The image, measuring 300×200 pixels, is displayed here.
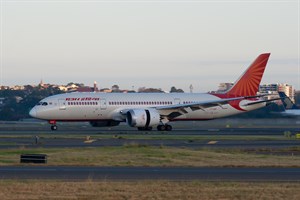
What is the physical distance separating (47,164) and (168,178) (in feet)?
26.9

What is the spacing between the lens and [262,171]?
105ft

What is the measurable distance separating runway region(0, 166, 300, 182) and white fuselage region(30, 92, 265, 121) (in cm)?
3956

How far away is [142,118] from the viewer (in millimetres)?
71875

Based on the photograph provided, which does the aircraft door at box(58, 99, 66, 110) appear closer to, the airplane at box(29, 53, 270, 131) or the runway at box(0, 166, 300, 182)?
the airplane at box(29, 53, 270, 131)

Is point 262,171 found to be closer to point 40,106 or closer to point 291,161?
point 291,161

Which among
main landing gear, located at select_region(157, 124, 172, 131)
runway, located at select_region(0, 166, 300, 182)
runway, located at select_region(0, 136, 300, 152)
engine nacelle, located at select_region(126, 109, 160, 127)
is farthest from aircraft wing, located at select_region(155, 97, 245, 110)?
runway, located at select_region(0, 166, 300, 182)

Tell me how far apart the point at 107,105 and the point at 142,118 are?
13.8 ft

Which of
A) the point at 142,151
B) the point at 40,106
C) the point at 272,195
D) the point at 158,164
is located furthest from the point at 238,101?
the point at 272,195

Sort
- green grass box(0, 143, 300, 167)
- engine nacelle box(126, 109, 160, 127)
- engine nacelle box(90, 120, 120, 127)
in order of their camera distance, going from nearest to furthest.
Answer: green grass box(0, 143, 300, 167), engine nacelle box(126, 109, 160, 127), engine nacelle box(90, 120, 120, 127)

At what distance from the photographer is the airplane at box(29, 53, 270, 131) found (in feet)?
239

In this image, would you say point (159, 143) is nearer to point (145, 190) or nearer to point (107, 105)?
point (107, 105)

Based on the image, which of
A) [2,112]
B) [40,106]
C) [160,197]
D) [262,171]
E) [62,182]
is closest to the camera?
[160,197]

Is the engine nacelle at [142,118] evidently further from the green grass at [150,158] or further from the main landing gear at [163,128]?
the green grass at [150,158]

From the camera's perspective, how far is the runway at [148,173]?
28.8 m
